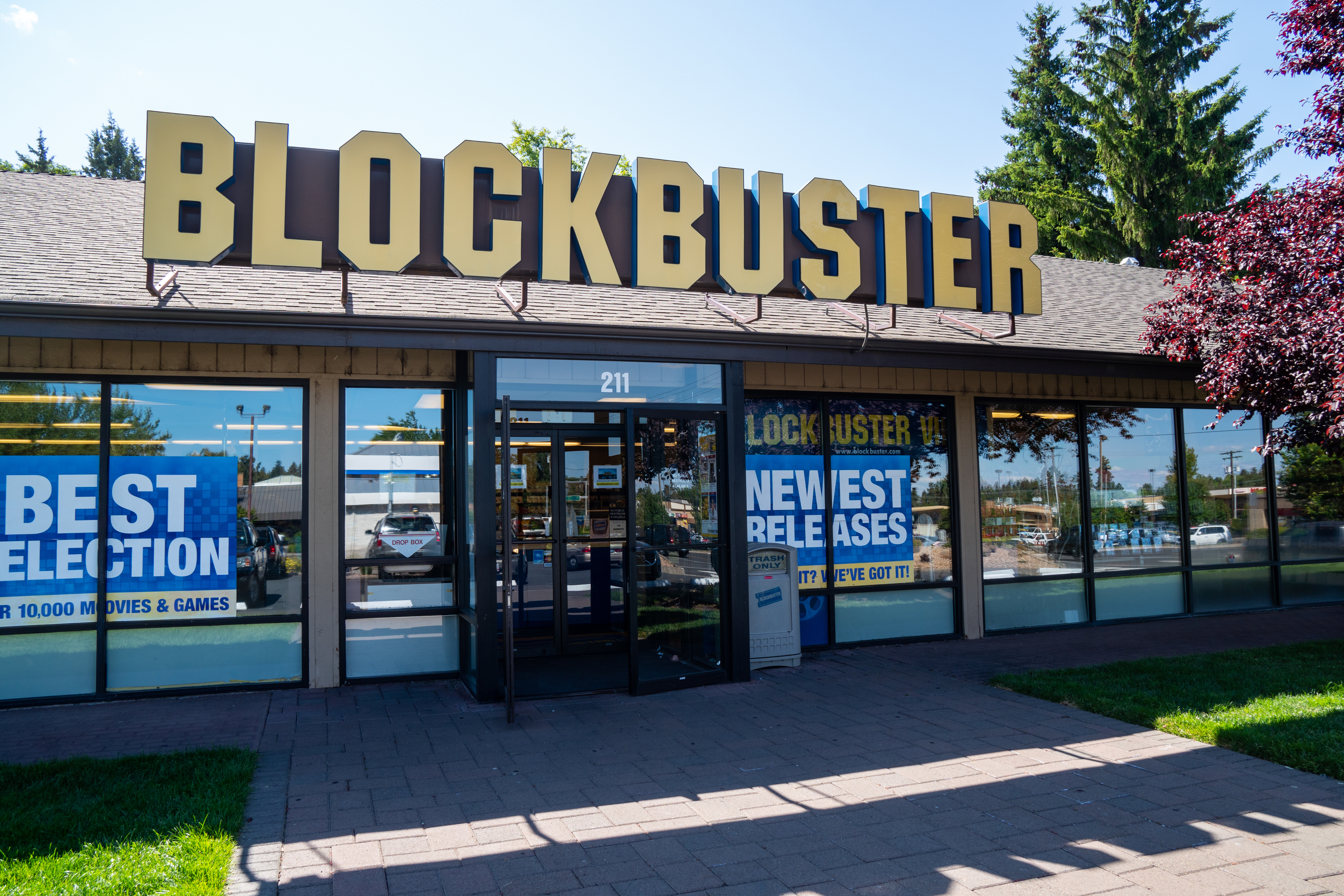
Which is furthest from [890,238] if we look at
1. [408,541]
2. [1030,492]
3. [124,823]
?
[124,823]

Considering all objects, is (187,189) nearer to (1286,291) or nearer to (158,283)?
(158,283)

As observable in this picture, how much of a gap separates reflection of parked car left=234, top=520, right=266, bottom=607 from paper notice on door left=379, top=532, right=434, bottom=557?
1.05 m

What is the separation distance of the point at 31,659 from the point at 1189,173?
2973 centimetres

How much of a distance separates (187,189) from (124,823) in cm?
474

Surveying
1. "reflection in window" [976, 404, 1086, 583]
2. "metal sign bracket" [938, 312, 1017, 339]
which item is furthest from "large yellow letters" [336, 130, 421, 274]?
"reflection in window" [976, 404, 1086, 583]

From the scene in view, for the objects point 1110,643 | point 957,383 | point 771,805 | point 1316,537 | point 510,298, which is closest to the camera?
point 771,805

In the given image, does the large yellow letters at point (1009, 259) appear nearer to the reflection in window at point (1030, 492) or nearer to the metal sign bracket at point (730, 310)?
the reflection in window at point (1030, 492)

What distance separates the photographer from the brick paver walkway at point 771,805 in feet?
13.3

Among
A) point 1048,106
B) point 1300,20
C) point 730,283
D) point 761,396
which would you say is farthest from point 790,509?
point 1048,106

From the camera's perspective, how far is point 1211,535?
468 inches

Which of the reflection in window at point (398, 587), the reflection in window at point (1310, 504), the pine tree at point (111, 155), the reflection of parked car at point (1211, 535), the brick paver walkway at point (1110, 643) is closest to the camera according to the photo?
the reflection in window at point (398, 587)

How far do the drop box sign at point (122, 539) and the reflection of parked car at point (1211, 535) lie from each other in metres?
11.5

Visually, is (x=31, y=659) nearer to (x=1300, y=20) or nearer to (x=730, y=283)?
(x=730, y=283)

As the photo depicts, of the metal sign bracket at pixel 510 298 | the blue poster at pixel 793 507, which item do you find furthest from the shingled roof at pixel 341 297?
the blue poster at pixel 793 507
